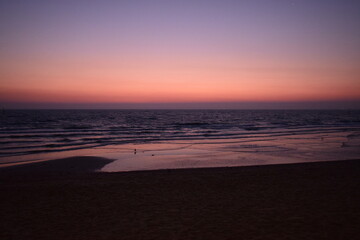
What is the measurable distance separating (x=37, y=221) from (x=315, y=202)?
24.4ft

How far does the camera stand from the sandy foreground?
622cm

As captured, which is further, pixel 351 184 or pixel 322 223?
pixel 351 184

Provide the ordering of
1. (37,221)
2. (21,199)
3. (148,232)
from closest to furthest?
(148,232), (37,221), (21,199)

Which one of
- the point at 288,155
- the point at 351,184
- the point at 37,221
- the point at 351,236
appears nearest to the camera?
the point at 351,236

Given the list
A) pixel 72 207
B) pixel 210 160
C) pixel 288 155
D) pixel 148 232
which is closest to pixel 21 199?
pixel 72 207

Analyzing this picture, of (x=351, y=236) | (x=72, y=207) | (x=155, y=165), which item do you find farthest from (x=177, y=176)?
(x=351, y=236)

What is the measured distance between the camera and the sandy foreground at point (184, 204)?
20.4ft

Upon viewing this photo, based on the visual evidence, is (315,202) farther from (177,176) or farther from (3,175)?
(3,175)

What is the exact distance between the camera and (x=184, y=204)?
26.7ft

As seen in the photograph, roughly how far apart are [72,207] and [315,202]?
689cm

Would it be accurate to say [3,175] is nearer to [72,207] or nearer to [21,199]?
[21,199]

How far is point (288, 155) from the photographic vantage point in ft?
63.1

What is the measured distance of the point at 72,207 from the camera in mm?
7984

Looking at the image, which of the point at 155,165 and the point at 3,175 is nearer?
the point at 3,175
